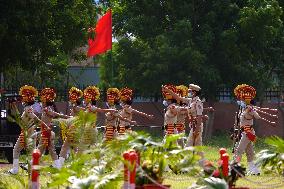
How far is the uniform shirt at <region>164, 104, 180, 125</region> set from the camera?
64.1 feet

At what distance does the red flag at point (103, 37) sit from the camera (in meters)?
32.3

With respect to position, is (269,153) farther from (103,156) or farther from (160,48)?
(160,48)

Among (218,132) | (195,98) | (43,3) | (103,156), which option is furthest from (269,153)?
(218,132)

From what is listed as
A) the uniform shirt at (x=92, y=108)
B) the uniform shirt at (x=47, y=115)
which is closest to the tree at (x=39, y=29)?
the uniform shirt at (x=47, y=115)

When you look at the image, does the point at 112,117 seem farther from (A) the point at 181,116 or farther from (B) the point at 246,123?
(B) the point at 246,123

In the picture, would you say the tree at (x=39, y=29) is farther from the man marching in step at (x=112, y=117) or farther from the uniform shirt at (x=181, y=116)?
the uniform shirt at (x=181, y=116)

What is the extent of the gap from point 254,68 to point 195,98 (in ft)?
49.7

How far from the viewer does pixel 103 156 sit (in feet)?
37.7

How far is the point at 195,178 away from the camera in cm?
1101

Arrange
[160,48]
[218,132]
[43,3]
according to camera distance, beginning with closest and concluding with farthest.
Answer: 1. [43,3]
2. [160,48]
3. [218,132]

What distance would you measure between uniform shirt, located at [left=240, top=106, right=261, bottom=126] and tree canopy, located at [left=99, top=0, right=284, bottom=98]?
13727 mm

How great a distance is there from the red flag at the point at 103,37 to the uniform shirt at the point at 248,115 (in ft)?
47.3

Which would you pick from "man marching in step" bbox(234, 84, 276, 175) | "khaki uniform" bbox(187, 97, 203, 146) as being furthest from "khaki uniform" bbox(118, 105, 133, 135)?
"man marching in step" bbox(234, 84, 276, 175)

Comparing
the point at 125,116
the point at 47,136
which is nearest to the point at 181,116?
the point at 125,116
